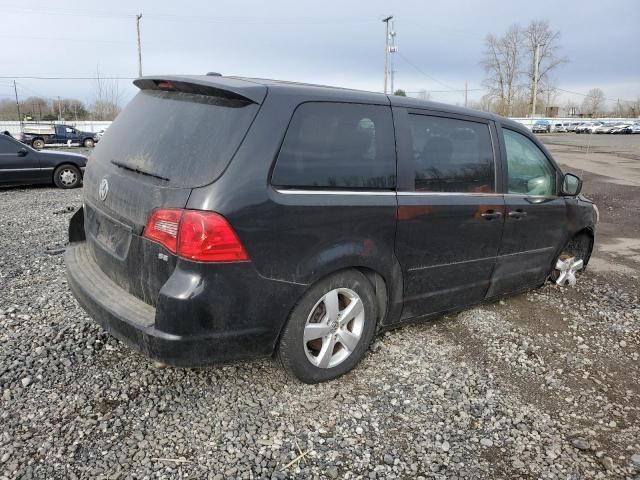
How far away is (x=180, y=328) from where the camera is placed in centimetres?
248

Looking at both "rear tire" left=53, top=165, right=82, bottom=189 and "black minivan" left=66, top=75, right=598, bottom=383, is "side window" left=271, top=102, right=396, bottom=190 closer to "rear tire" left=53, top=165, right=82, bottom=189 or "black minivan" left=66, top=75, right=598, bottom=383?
"black minivan" left=66, top=75, right=598, bottom=383

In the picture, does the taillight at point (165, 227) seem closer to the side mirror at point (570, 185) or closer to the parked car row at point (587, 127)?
the side mirror at point (570, 185)

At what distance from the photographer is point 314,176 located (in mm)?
2797

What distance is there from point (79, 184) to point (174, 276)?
11.0 metres

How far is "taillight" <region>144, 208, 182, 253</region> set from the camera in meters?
2.48

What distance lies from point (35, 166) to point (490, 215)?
427 inches

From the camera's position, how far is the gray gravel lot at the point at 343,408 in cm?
244

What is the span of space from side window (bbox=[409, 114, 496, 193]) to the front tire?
839 millimetres

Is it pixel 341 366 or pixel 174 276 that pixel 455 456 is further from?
pixel 174 276

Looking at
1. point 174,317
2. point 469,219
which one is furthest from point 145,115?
point 469,219

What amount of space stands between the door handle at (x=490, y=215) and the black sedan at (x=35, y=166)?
35.4 feet

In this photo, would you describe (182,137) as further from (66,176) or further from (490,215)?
(66,176)

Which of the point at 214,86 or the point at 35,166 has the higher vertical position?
the point at 214,86

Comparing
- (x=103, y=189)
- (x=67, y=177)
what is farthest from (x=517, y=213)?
(x=67, y=177)
